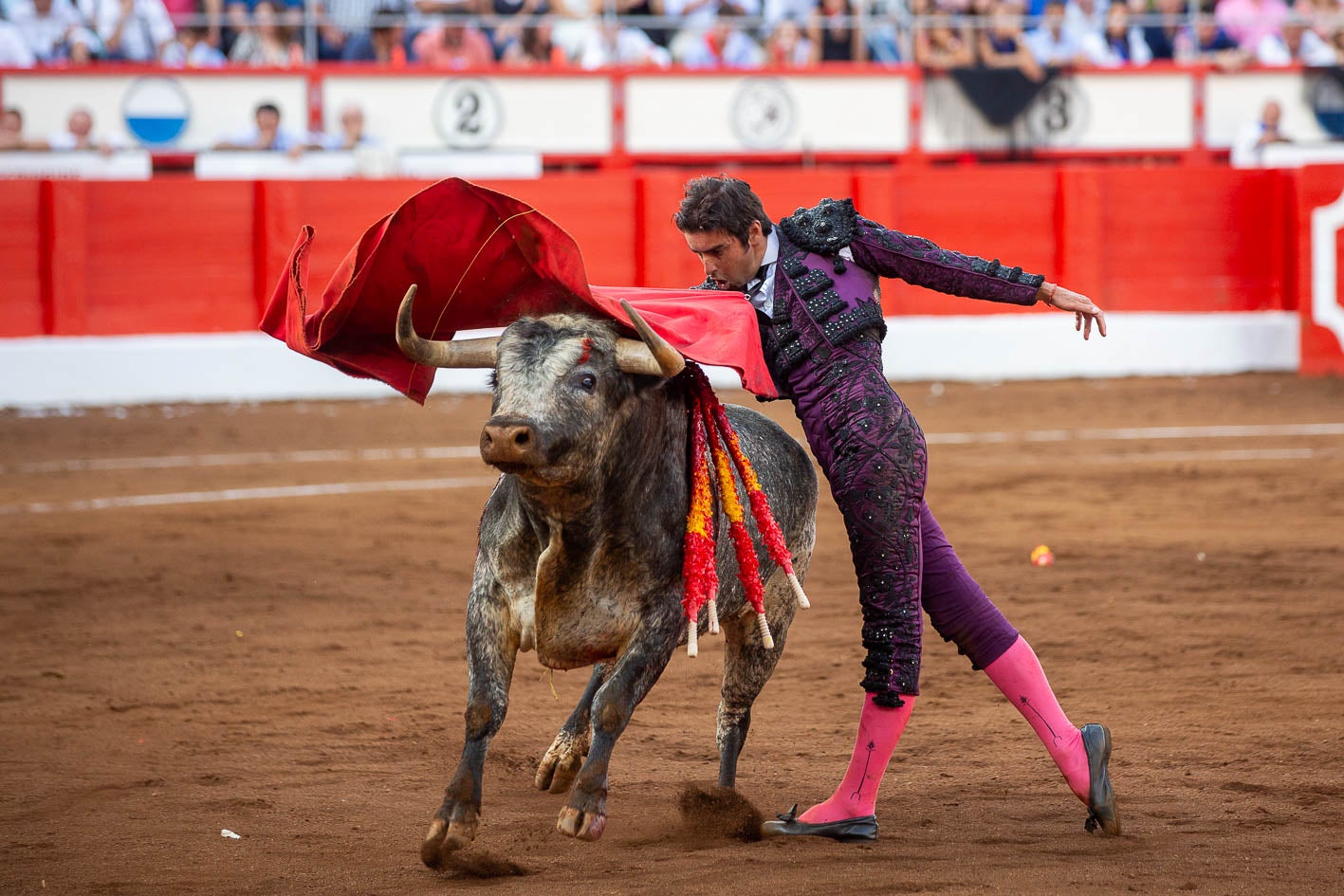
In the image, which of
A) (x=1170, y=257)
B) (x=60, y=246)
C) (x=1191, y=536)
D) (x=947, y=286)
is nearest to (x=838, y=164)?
(x=1170, y=257)

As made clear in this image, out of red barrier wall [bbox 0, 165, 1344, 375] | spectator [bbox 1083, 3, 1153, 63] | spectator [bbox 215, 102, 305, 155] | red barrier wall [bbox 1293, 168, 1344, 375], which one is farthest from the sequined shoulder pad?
spectator [bbox 1083, 3, 1153, 63]

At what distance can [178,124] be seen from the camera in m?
13.9

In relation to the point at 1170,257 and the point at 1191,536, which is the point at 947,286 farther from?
the point at 1170,257

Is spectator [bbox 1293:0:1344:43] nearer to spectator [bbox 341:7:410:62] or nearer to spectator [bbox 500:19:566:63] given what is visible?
spectator [bbox 500:19:566:63]

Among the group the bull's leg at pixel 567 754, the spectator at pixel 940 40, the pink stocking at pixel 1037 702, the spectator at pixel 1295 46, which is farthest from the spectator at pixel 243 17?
the pink stocking at pixel 1037 702

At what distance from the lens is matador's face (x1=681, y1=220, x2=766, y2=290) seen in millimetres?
3504

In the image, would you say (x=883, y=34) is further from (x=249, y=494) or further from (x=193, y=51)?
(x=249, y=494)

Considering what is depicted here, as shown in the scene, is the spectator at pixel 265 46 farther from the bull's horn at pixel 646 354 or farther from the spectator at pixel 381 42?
the bull's horn at pixel 646 354

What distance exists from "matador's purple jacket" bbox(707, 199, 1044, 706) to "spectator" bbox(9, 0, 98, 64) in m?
11.6

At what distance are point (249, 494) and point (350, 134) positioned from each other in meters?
5.78

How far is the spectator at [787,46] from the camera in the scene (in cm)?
1500

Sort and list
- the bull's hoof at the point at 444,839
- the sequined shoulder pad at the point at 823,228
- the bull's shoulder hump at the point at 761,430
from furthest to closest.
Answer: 1. the bull's shoulder hump at the point at 761,430
2. the sequined shoulder pad at the point at 823,228
3. the bull's hoof at the point at 444,839

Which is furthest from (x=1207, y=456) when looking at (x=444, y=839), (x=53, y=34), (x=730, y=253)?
(x=53, y=34)

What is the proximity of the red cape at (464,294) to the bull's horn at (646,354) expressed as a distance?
0.05 meters
